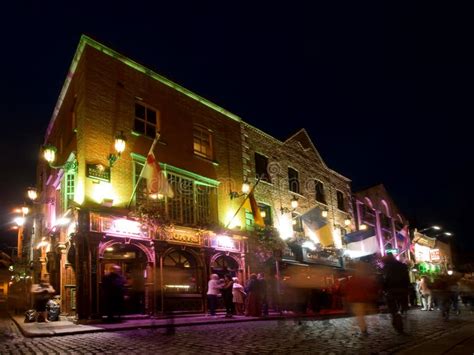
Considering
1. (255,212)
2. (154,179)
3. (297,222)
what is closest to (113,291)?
(154,179)

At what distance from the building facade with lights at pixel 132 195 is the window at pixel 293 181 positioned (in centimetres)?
558

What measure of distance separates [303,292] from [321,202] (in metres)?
11.1

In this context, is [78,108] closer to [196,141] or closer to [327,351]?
[196,141]

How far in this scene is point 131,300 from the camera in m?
16.2

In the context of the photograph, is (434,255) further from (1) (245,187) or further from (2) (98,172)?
(2) (98,172)

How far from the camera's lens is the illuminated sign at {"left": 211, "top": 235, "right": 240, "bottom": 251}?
761 inches

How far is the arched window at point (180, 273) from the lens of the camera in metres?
17.5

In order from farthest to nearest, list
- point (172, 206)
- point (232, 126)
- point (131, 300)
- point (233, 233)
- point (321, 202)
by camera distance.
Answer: point (321, 202), point (232, 126), point (233, 233), point (172, 206), point (131, 300)

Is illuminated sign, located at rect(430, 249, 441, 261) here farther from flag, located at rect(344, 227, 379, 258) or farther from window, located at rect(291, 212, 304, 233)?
window, located at rect(291, 212, 304, 233)

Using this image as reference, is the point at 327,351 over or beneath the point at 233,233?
beneath

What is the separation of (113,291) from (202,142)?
9.70 metres

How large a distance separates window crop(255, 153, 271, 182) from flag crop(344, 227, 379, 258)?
9650 mm

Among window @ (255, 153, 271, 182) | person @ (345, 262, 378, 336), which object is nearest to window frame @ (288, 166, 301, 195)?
window @ (255, 153, 271, 182)

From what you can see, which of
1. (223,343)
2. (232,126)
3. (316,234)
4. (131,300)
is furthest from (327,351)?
(316,234)
